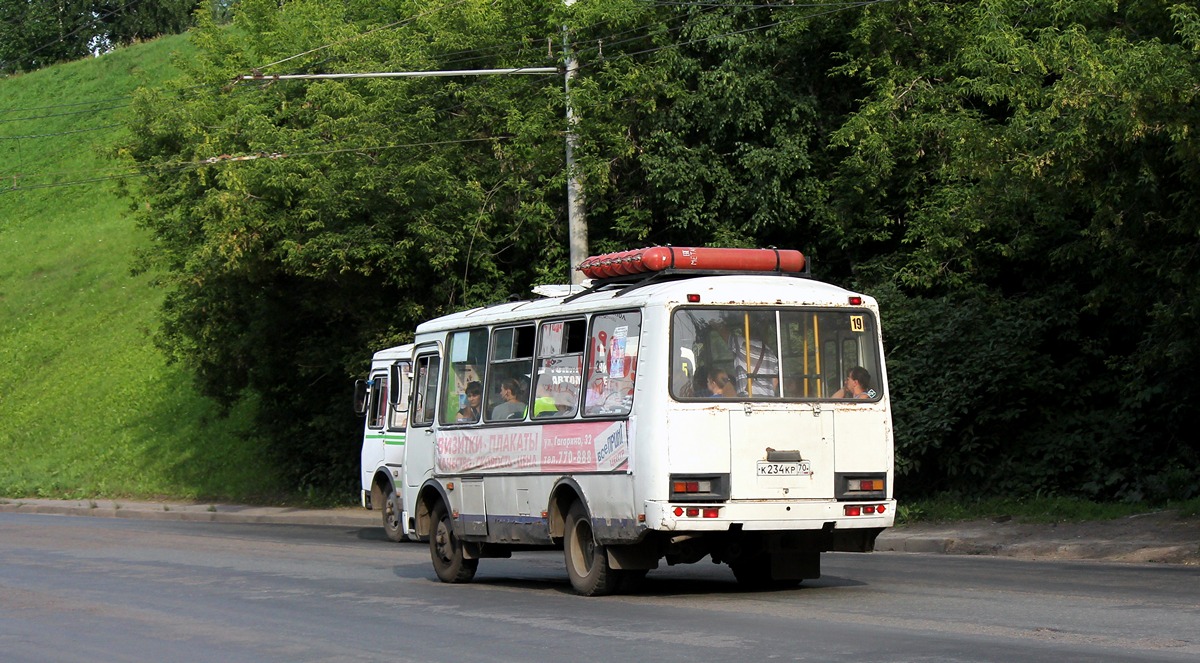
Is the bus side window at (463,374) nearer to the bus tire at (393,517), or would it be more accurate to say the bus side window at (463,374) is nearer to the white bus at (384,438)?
the white bus at (384,438)

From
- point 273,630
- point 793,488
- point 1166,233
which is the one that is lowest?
point 273,630

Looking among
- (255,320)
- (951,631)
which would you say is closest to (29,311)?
(255,320)

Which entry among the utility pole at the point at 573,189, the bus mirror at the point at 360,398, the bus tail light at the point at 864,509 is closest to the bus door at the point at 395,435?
the bus mirror at the point at 360,398

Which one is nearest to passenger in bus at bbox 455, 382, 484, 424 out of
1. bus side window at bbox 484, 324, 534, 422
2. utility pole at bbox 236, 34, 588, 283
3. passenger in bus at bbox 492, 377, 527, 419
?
bus side window at bbox 484, 324, 534, 422

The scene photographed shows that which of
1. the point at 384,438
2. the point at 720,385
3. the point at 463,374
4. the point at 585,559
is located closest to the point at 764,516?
the point at 720,385

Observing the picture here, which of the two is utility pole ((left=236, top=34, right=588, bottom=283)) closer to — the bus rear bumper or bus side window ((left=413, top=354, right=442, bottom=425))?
bus side window ((left=413, top=354, right=442, bottom=425))

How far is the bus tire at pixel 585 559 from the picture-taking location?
1295 centimetres

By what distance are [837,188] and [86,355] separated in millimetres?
34171

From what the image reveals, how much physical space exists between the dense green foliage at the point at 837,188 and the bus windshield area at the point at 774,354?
4187 mm

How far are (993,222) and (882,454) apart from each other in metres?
9.33

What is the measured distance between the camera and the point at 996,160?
17797 millimetres

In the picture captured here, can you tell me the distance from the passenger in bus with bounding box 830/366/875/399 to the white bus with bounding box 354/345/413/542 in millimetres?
11621

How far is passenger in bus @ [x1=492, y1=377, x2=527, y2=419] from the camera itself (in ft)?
46.9

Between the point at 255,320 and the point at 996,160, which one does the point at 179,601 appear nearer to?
the point at 996,160
